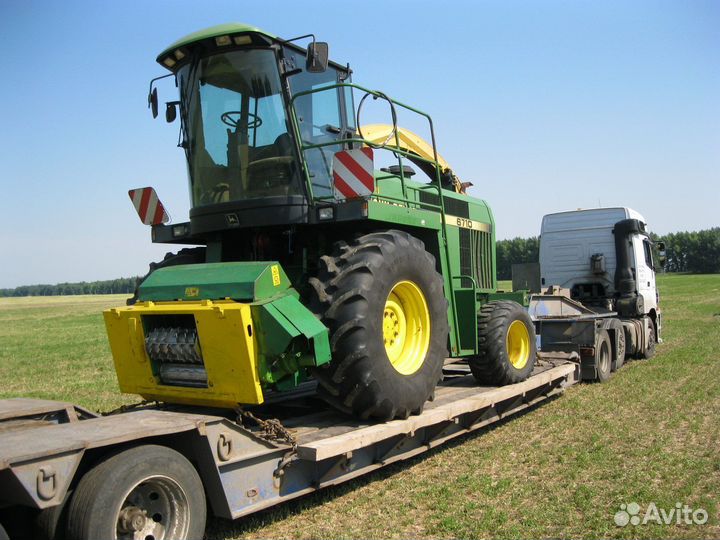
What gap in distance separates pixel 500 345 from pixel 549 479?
6.84 feet

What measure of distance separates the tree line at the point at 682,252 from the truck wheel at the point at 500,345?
72.0 metres

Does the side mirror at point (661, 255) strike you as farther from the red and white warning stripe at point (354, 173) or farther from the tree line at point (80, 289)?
the tree line at point (80, 289)

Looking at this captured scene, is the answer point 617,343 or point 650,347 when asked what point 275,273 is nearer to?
point 617,343

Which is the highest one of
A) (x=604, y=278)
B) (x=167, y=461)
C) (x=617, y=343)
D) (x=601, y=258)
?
(x=601, y=258)

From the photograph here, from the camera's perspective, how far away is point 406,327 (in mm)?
6031

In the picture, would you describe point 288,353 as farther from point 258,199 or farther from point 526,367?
point 526,367

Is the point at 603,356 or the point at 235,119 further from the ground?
the point at 235,119

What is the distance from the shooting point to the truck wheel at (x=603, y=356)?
10.8 meters

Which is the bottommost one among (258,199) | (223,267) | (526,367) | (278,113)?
(526,367)

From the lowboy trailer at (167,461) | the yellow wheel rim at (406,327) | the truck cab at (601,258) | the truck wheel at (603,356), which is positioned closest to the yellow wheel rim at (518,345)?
the lowboy trailer at (167,461)

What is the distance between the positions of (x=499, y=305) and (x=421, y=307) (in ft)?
6.59

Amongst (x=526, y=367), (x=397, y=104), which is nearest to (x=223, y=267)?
(x=397, y=104)

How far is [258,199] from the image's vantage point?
5.55 meters

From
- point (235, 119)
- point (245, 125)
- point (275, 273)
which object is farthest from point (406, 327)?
point (235, 119)
